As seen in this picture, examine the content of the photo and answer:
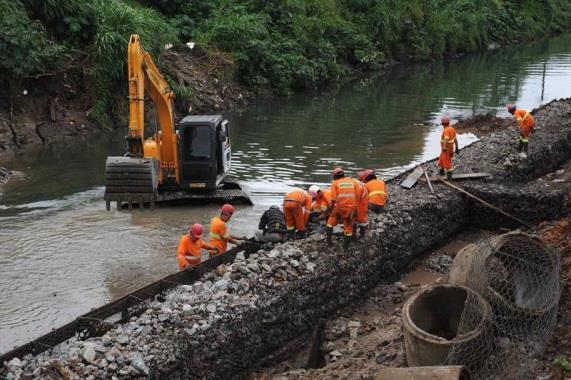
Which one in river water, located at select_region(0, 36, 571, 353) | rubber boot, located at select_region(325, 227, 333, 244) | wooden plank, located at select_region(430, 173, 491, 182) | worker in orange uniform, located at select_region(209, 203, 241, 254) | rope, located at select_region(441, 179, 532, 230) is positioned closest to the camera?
rubber boot, located at select_region(325, 227, 333, 244)

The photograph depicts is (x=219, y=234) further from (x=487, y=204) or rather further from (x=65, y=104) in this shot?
(x=65, y=104)

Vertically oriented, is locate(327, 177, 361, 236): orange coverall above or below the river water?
above

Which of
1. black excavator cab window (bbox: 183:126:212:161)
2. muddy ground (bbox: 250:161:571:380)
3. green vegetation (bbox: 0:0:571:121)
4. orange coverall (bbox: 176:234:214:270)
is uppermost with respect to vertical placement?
green vegetation (bbox: 0:0:571:121)

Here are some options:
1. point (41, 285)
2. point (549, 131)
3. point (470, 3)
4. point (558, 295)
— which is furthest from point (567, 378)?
point (470, 3)

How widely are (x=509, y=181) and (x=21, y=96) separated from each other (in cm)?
1596

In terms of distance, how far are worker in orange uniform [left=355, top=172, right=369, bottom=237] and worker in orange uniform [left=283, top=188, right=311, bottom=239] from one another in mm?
999

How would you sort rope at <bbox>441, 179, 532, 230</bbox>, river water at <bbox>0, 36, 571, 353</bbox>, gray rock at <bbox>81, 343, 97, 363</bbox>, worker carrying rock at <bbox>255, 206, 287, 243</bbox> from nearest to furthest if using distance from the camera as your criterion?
A: gray rock at <bbox>81, 343, 97, 363</bbox> < worker carrying rock at <bbox>255, 206, 287, 243</bbox> < river water at <bbox>0, 36, 571, 353</bbox> < rope at <bbox>441, 179, 532, 230</bbox>

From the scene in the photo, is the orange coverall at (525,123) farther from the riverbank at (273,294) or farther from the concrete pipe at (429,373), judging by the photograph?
the concrete pipe at (429,373)

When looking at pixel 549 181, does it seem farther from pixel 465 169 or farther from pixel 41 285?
pixel 41 285

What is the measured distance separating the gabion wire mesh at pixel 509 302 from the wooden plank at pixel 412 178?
4.77 meters

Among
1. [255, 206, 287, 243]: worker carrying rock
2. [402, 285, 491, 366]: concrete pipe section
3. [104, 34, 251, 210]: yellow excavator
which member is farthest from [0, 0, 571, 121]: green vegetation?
[402, 285, 491, 366]: concrete pipe section

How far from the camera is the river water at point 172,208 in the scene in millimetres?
12477

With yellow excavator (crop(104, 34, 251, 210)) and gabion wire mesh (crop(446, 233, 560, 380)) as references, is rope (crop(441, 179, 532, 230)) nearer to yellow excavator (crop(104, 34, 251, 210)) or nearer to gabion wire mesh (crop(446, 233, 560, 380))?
gabion wire mesh (crop(446, 233, 560, 380))

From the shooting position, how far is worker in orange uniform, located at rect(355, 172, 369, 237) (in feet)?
37.4
